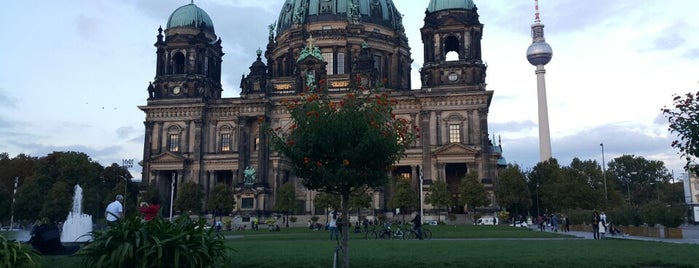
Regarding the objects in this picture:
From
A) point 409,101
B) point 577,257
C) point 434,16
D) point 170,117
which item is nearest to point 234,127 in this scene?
point 170,117

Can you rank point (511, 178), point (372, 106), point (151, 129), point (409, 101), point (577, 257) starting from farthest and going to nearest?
point (151, 129), point (409, 101), point (511, 178), point (577, 257), point (372, 106)

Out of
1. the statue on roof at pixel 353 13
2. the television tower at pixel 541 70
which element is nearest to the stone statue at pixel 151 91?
the statue on roof at pixel 353 13

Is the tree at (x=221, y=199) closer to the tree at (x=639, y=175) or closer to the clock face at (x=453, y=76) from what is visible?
the clock face at (x=453, y=76)

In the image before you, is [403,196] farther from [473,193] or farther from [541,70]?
[541,70]

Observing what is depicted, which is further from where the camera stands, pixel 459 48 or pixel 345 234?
pixel 459 48

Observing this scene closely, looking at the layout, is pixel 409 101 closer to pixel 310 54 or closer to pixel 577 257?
pixel 310 54

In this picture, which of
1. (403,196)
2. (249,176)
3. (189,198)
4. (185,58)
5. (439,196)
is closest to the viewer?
(439,196)

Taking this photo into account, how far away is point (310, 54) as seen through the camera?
7681 cm

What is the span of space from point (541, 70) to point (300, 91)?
87.7m

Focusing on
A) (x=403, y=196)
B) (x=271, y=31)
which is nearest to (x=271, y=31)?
(x=271, y=31)

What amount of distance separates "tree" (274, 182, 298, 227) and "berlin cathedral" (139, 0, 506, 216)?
4186 millimetres

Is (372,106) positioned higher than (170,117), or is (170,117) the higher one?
(170,117)

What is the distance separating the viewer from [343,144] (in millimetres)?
15086

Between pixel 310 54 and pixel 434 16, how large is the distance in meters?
16.9
